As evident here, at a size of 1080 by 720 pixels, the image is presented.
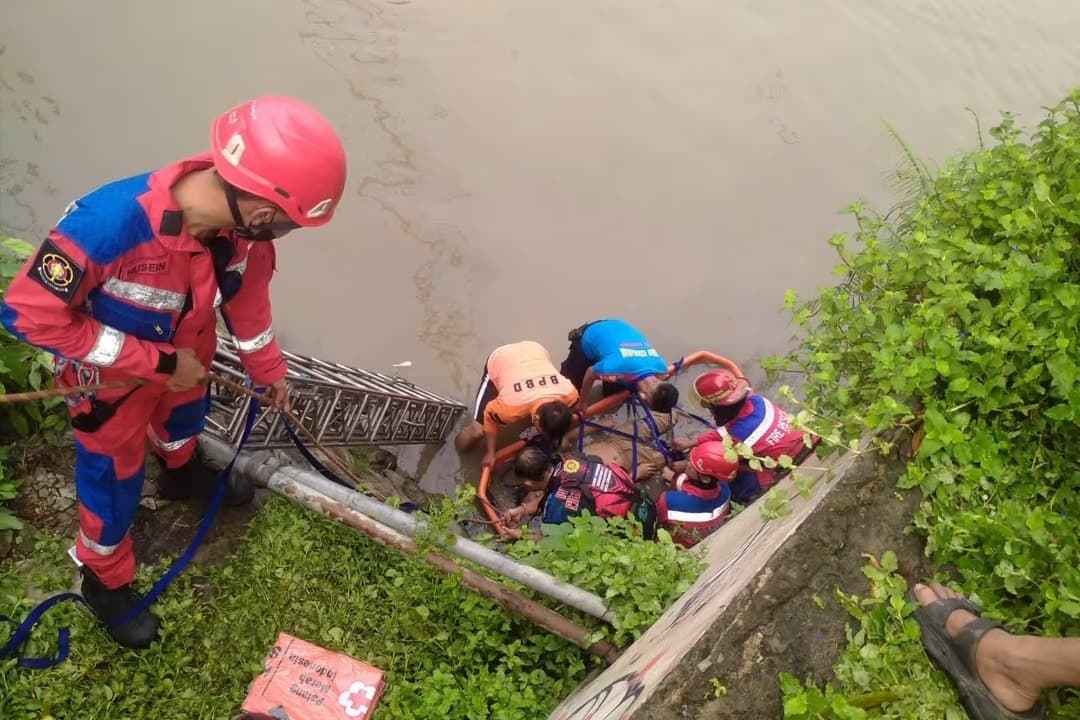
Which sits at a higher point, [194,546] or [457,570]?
[457,570]

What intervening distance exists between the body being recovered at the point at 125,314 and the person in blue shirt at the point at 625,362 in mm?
2725

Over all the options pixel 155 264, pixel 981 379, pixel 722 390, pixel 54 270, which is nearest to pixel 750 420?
pixel 722 390

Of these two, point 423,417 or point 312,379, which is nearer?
point 312,379

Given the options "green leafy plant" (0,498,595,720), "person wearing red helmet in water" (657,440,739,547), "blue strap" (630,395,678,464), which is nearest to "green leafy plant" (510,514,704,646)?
"green leafy plant" (0,498,595,720)

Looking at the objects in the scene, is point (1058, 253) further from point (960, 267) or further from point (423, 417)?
point (423, 417)

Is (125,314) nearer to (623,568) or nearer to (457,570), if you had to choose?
(457,570)

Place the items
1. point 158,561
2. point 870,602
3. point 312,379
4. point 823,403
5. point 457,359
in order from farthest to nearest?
point 457,359
point 312,379
point 158,561
point 823,403
point 870,602

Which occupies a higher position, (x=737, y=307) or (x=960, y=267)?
(x=960, y=267)

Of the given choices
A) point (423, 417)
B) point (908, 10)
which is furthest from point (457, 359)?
point (908, 10)

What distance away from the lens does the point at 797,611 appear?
2.21m

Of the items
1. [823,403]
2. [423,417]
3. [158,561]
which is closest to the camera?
[823,403]

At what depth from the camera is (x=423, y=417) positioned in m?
5.43

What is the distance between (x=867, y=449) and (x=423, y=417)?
3.57 metres

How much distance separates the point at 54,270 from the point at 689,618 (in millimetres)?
2409
